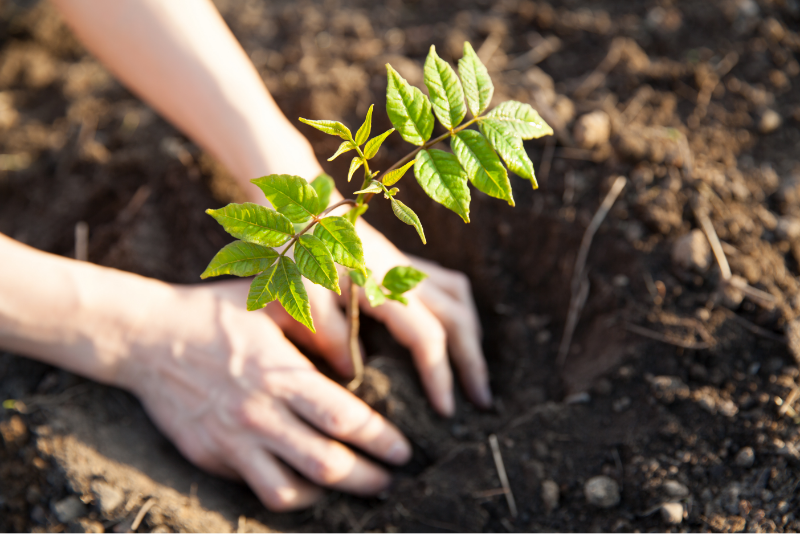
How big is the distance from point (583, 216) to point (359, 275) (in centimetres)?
104

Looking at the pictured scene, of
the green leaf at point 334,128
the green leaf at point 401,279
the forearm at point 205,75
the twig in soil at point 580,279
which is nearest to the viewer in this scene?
the green leaf at point 334,128

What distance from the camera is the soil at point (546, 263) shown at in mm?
1406

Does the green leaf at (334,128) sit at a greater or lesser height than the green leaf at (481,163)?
greater

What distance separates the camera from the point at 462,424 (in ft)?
5.63

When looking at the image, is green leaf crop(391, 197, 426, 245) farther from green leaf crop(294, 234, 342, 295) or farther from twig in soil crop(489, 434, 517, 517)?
twig in soil crop(489, 434, 517, 517)

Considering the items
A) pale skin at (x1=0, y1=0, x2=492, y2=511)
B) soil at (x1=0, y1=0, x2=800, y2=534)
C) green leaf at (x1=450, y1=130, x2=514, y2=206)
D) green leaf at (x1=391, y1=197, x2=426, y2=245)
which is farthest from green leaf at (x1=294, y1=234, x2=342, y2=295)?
soil at (x1=0, y1=0, x2=800, y2=534)

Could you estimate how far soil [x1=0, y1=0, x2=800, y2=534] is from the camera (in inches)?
55.4

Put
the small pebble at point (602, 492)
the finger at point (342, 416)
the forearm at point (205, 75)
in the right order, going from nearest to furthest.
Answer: the small pebble at point (602, 492), the finger at point (342, 416), the forearm at point (205, 75)

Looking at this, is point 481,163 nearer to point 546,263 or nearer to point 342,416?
point 342,416

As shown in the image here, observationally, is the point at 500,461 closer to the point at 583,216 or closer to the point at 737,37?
the point at 583,216

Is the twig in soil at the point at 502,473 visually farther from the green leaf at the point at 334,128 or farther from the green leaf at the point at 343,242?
the green leaf at the point at 334,128

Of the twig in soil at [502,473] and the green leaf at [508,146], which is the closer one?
the green leaf at [508,146]

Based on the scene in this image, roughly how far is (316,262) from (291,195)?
12cm

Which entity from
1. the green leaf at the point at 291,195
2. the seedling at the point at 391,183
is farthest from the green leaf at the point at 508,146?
the green leaf at the point at 291,195
